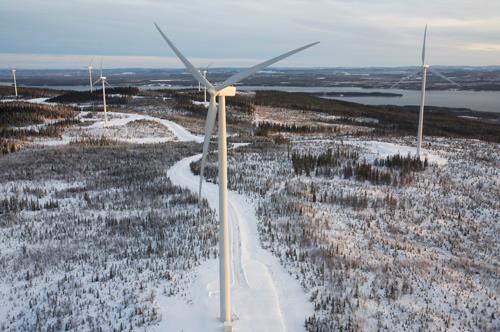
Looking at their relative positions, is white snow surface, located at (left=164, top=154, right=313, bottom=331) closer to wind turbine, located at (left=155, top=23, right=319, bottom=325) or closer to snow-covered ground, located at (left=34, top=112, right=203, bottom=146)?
wind turbine, located at (left=155, top=23, right=319, bottom=325)

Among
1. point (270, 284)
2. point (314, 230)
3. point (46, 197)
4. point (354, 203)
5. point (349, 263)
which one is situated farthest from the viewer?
point (46, 197)

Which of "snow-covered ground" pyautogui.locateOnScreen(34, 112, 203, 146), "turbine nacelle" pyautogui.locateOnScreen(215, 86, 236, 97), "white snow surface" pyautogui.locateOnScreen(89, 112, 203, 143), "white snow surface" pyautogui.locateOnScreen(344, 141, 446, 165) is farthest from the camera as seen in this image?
"white snow surface" pyautogui.locateOnScreen(89, 112, 203, 143)

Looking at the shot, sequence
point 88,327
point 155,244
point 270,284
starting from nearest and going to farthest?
point 88,327, point 270,284, point 155,244

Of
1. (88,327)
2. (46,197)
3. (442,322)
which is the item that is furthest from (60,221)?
(442,322)

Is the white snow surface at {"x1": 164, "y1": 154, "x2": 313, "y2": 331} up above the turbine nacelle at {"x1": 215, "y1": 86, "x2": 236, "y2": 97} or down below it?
below

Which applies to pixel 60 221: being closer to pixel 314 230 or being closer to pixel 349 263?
pixel 314 230

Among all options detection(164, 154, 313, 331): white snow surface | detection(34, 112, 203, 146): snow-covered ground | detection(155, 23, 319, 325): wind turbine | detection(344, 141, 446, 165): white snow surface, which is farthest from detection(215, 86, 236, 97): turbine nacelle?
detection(34, 112, 203, 146): snow-covered ground

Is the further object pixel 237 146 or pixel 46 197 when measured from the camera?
pixel 237 146

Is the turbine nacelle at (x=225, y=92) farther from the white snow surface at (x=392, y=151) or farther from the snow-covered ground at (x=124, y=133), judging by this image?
the snow-covered ground at (x=124, y=133)
